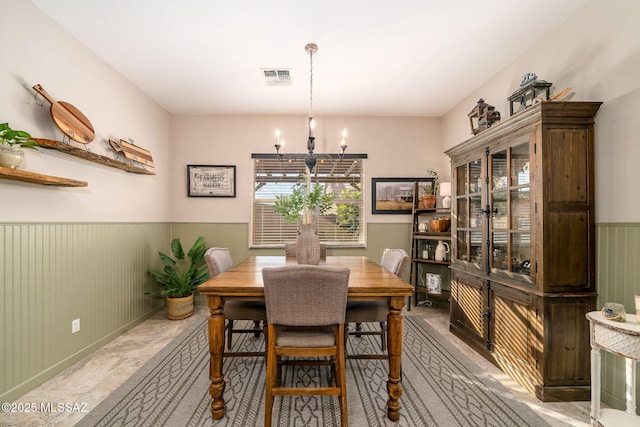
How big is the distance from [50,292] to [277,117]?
10.8ft

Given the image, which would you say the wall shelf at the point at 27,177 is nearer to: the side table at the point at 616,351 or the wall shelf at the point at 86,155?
the wall shelf at the point at 86,155

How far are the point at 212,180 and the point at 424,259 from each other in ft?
10.7

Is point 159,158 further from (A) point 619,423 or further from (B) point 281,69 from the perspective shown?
(A) point 619,423

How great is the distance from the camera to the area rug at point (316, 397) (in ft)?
5.83

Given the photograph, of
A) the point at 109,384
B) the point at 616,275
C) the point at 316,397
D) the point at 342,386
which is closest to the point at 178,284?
the point at 109,384

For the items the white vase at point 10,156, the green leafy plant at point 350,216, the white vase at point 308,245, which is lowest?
the white vase at point 308,245

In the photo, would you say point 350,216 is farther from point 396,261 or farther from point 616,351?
point 616,351

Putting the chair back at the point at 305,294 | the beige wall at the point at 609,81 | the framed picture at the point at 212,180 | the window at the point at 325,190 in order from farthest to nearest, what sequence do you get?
1. the window at the point at 325,190
2. the framed picture at the point at 212,180
3. the beige wall at the point at 609,81
4. the chair back at the point at 305,294

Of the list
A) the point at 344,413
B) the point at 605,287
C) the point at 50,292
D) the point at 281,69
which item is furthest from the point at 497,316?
the point at 50,292

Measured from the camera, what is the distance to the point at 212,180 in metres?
4.29

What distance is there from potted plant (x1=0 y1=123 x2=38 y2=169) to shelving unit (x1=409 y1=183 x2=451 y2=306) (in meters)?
3.93

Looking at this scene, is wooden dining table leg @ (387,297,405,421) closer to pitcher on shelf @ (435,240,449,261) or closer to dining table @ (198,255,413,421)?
dining table @ (198,255,413,421)

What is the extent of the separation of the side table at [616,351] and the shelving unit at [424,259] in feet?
6.94

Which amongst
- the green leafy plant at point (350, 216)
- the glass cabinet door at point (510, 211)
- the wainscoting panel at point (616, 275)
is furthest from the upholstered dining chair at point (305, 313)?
the green leafy plant at point (350, 216)
